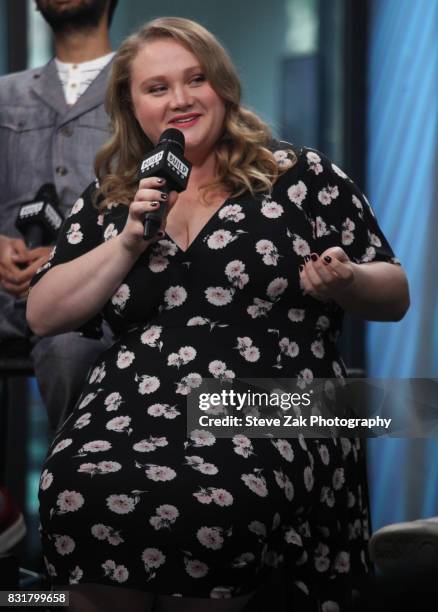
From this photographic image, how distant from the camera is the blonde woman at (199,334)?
1.58 metres

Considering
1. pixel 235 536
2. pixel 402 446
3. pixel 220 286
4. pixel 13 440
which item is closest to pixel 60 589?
pixel 235 536

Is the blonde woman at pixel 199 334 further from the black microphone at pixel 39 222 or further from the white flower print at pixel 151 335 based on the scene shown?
the black microphone at pixel 39 222

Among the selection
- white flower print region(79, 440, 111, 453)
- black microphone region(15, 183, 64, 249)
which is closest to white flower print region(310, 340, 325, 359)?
white flower print region(79, 440, 111, 453)

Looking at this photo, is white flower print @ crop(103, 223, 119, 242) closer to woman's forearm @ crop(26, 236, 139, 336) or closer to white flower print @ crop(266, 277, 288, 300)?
woman's forearm @ crop(26, 236, 139, 336)

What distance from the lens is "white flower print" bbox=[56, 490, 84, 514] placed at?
63.4 inches

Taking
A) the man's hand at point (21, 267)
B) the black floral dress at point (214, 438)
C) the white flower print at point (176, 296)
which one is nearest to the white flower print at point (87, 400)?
the black floral dress at point (214, 438)

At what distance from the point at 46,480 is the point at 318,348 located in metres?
0.54

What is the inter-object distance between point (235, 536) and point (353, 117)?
7.12 feet

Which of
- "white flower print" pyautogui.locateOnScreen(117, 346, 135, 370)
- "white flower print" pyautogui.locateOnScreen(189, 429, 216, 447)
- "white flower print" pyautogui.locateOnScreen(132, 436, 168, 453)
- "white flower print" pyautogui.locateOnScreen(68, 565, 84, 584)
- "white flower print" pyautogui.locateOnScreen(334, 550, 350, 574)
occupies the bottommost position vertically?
"white flower print" pyautogui.locateOnScreen(334, 550, 350, 574)

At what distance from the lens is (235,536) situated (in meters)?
1.56

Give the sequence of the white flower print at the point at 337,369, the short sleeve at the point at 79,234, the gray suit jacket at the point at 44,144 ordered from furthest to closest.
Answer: the gray suit jacket at the point at 44,144 < the short sleeve at the point at 79,234 < the white flower print at the point at 337,369

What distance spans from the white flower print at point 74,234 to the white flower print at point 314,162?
468 millimetres

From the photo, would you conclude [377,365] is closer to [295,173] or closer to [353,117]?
[353,117]

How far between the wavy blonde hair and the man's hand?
1.64 feet
